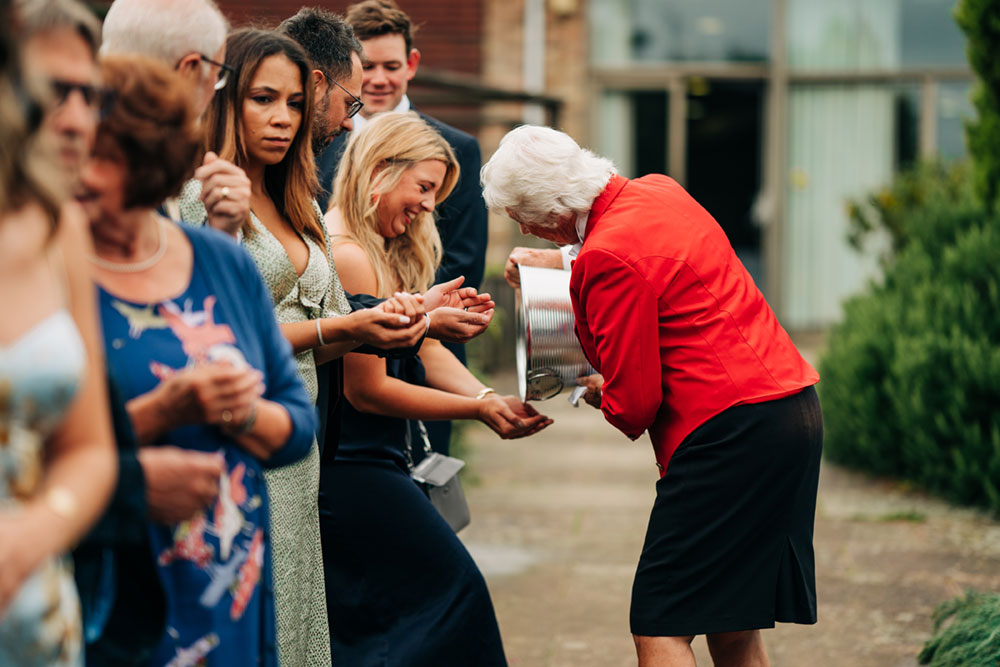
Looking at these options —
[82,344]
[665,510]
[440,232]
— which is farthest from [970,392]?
[82,344]

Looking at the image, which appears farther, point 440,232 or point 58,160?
point 440,232

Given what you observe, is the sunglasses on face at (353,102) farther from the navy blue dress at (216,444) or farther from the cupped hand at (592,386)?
the navy blue dress at (216,444)

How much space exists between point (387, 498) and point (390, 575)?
22cm

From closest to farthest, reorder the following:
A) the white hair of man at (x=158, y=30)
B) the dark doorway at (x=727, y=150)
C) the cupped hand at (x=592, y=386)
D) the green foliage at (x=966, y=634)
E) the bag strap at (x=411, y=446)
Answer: the white hair of man at (x=158, y=30) → the cupped hand at (x=592, y=386) → the bag strap at (x=411, y=446) → the green foliage at (x=966, y=634) → the dark doorway at (x=727, y=150)

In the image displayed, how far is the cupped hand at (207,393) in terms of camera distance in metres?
1.91

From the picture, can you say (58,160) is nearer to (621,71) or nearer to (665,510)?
(665,510)

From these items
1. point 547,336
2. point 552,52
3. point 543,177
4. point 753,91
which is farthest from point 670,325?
point 753,91

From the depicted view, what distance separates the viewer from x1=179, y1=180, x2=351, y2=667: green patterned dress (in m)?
2.87

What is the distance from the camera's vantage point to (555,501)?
6961 millimetres

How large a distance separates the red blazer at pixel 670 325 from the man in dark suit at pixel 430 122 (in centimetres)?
146

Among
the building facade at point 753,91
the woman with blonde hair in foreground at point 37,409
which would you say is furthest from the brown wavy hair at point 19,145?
the building facade at point 753,91

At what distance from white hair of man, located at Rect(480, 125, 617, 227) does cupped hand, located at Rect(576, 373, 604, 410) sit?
18.3 inches

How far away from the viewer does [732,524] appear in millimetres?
3141

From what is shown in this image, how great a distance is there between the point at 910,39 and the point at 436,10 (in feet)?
16.7
